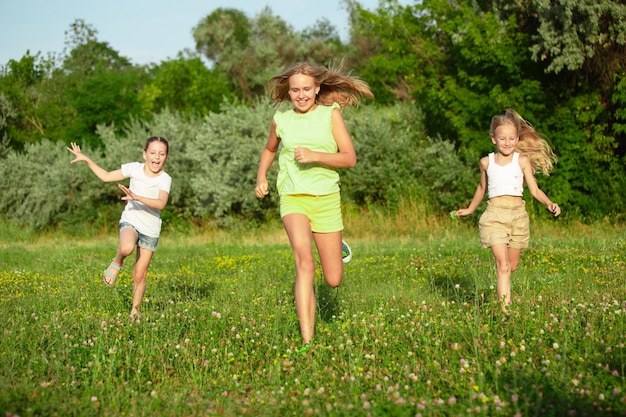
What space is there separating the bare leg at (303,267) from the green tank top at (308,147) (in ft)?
0.93

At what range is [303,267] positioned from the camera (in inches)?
252

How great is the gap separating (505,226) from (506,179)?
1.62 ft

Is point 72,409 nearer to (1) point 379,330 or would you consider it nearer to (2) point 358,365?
(2) point 358,365

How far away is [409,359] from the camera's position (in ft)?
19.2

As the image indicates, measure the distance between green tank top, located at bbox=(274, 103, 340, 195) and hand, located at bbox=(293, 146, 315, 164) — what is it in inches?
14.1

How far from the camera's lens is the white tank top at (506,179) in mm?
7539

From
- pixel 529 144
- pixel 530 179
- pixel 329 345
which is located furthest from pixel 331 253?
pixel 529 144

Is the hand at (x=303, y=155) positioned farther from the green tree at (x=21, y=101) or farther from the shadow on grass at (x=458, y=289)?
the green tree at (x=21, y=101)

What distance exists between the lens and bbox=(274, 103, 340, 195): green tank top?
256 inches

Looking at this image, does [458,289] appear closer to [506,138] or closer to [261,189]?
[506,138]

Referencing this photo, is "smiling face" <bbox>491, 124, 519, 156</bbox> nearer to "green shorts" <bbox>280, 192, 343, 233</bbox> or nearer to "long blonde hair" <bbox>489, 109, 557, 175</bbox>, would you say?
"long blonde hair" <bbox>489, 109, 557, 175</bbox>

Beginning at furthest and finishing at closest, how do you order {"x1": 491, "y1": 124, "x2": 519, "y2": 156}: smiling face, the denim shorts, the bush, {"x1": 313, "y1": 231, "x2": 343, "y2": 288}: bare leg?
the bush → the denim shorts → {"x1": 491, "y1": 124, "x2": 519, "y2": 156}: smiling face → {"x1": 313, "y1": 231, "x2": 343, "y2": 288}: bare leg

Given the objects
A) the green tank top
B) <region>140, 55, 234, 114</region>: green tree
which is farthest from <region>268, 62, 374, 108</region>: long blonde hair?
<region>140, 55, 234, 114</region>: green tree

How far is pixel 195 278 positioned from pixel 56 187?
14475 mm
